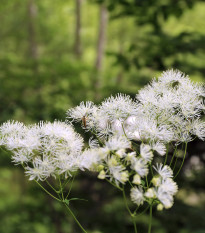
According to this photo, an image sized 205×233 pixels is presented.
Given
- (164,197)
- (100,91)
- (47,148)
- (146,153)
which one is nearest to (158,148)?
(146,153)

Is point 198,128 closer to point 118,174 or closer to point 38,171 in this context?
point 118,174

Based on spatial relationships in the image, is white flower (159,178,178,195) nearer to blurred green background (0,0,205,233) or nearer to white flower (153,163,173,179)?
white flower (153,163,173,179)

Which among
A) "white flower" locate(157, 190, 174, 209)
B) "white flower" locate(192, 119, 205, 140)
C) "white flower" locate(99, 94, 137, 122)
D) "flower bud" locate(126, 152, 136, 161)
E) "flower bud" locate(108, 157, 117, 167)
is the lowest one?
"white flower" locate(157, 190, 174, 209)

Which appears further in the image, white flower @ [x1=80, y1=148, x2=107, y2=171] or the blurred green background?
the blurred green background

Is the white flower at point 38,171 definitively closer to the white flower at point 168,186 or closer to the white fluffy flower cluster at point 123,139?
the white fluffy flower cluster at point 123,139

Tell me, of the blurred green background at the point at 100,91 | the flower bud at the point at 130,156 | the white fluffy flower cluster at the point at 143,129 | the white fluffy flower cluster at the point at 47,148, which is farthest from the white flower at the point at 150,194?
the blurred green background at the point at 100,91

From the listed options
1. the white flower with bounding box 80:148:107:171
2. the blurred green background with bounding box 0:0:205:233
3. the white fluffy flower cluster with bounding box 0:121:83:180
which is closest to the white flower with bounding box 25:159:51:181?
the white fluffy flower cluster with bounding box 0:121:83:180

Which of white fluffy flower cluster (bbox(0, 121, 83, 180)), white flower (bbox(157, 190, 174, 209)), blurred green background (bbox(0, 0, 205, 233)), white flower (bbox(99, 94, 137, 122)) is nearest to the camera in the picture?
white flower (bbox(157, 190, 174, 209))

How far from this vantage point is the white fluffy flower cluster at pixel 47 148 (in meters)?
1.05

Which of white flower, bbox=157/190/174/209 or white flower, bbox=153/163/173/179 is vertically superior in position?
white flower, bbox=153/163/173/179

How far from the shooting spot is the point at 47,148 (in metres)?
1.08

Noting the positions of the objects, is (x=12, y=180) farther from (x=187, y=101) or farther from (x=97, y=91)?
(x=187, y=101)

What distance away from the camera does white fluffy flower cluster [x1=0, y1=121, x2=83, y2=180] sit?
1.05 meters

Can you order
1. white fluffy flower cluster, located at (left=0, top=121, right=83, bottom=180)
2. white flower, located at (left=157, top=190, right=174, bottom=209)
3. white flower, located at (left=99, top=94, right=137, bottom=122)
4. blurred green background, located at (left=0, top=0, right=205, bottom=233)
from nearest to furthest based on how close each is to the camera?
1. white flower, located at (left=157, top=190, right=174, bottom=209)
2. white fluffy flower cluster, located at (left=0, top=121, right=83, bottom=180)
3. white flower, located at (left=99, top=94, right=137, bottom=122)
4. blurred green background, located at (left=0, top=0, right=205, bottom=233)
